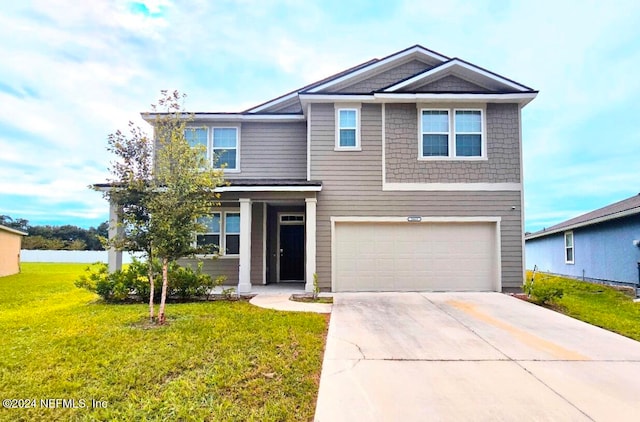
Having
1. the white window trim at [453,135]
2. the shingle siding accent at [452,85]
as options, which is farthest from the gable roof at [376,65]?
the white window trim at [453,135]

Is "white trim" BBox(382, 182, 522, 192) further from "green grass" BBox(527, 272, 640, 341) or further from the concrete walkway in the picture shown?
the concrete walkway

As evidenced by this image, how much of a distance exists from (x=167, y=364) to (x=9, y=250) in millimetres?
22087

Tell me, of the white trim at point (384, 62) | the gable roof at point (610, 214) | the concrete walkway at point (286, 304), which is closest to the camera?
the concrete walkway at point (286, 304)

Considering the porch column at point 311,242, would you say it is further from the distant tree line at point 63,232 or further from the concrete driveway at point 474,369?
the distant tree line at point 63,232

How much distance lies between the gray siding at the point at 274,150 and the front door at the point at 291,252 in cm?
199

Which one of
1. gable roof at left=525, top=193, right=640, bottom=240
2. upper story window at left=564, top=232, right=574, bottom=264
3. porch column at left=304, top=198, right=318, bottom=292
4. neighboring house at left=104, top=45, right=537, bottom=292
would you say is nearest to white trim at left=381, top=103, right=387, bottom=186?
neighboring house at left=104, top=45, right=537, bottom=292

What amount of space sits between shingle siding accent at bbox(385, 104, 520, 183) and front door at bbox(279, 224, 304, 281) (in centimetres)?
406

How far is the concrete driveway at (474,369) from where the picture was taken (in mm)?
3643

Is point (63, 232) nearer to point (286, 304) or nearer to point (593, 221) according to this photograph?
point (286, 304)

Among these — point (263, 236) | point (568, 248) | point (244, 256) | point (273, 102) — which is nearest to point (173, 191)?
point (244, 256)

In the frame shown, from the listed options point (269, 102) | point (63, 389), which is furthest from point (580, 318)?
point (269, 102)

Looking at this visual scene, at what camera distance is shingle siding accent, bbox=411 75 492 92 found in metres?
11.6

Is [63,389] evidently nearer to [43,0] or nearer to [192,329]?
[192,329]

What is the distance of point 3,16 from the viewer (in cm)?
918
